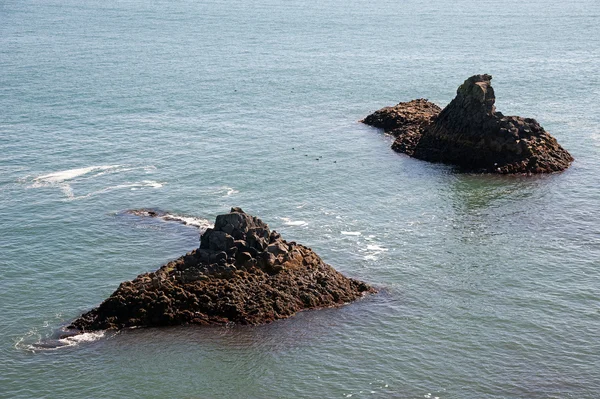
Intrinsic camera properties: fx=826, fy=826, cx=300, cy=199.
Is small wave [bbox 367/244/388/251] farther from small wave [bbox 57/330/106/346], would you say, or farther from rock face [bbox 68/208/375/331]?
small wave [bbox 57/330/106/346]

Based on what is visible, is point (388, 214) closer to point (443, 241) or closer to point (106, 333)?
point (443, 241)

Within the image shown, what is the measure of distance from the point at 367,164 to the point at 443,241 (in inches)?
1165

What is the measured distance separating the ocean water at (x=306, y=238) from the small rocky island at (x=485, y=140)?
9.47ft

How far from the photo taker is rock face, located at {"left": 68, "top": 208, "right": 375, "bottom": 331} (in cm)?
7088

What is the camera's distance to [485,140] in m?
114

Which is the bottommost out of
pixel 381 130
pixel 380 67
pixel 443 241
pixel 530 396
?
pixel 530 396

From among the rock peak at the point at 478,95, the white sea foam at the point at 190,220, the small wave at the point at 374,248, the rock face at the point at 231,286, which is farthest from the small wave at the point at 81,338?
the rock peak at the point at 478,95

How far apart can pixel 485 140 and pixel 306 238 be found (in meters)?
35.8

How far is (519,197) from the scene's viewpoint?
10394 centimetres

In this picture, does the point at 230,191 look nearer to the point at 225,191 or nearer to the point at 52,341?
the point at 225,191

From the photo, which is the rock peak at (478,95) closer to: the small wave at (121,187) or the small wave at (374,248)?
the small wave at (374,248)

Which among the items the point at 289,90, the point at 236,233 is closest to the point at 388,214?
the point at 236,233

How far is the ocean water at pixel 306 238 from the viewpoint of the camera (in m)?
64.9

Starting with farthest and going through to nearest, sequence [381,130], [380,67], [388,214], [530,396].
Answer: [380,67] → [381,130] → [388,214] → [530,396]
